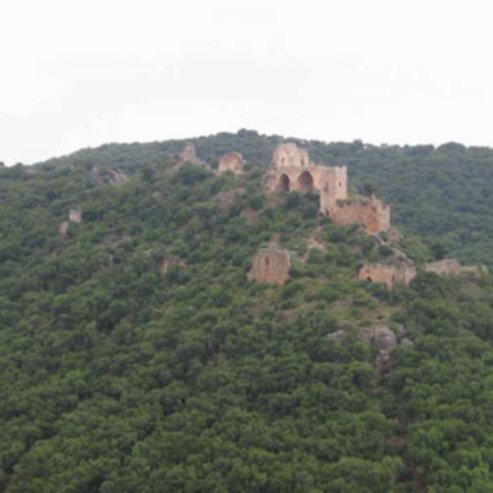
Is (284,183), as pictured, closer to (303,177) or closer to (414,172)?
(303,177)

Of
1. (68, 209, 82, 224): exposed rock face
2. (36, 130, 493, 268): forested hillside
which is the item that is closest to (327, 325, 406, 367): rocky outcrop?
(36, 130, 493, 268): forested hillside

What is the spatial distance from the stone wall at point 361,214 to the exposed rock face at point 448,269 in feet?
15.4

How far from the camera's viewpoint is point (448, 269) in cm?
6078

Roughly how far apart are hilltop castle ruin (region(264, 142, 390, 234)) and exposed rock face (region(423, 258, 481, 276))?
4892 millimetres

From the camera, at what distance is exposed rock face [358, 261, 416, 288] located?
5603 centimetres

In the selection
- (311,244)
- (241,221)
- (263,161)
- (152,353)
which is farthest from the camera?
(263,161)

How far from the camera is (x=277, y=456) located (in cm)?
4297

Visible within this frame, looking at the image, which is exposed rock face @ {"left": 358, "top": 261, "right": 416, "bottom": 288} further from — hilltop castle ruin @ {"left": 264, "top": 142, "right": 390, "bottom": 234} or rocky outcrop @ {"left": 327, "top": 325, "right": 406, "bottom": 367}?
hilltop castle ruin @ {"left": 264, "top": 142, "right": 390, "bottom": 234}

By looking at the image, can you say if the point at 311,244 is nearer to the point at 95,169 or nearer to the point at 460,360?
the point at 460,360

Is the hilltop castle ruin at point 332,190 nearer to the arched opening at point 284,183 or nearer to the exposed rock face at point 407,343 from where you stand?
the arched opening at point 284,183

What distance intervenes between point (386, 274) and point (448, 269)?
6329 mm

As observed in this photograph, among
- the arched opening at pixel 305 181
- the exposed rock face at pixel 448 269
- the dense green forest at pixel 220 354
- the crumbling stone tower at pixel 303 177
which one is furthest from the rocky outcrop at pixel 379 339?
the arched opening at pixel 305 181

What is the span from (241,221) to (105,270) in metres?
9.18

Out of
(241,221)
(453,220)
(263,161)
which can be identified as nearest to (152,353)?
(241,221)
